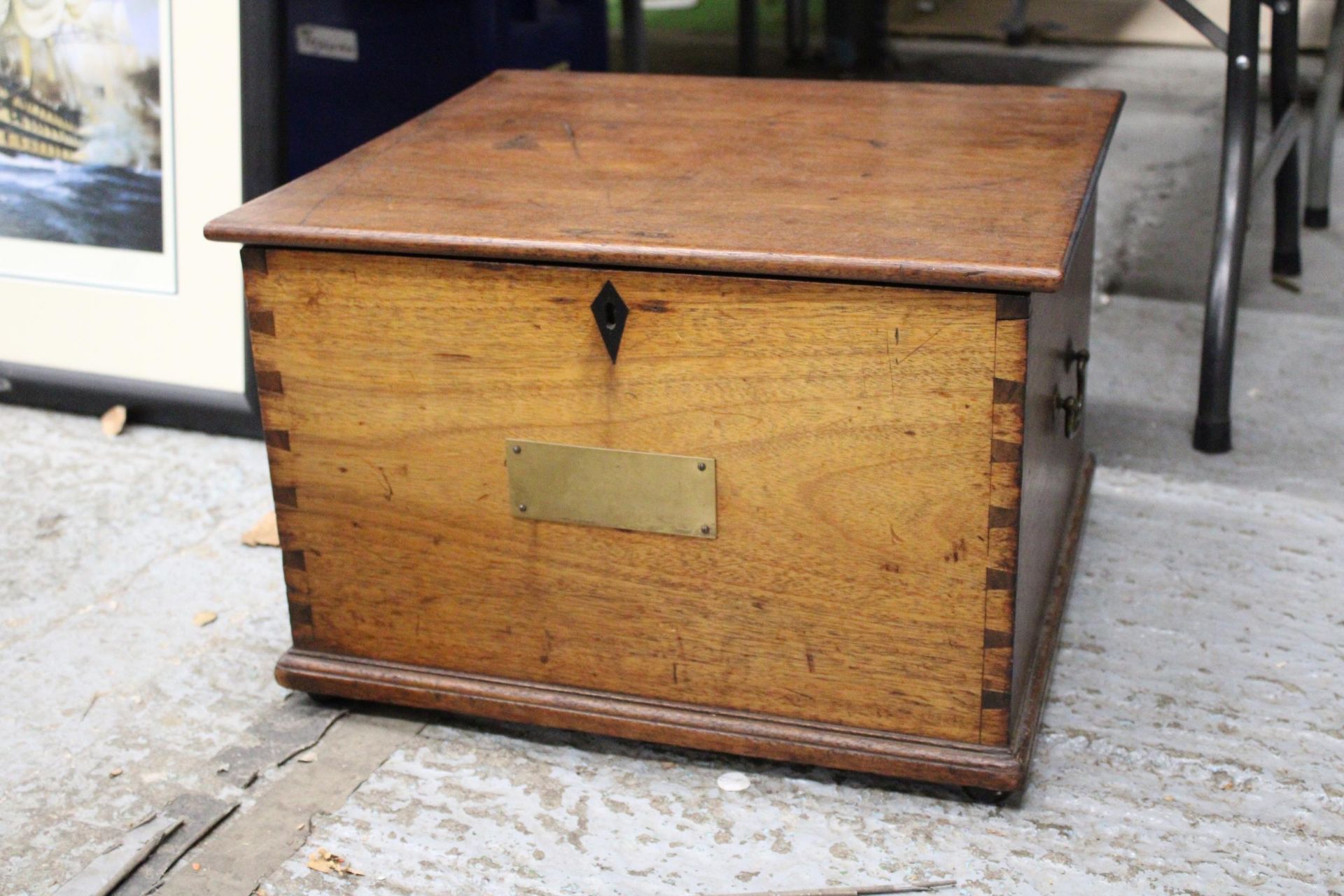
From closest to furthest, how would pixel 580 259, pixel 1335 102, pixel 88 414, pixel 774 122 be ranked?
1. pixel 580 259
2. pixel 774 122
3. pixel 88 414
4. pixel 1335 102

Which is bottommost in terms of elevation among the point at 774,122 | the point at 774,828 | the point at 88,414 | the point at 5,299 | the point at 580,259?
the point at 774,828

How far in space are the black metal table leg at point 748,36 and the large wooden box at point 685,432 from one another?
241 centimetres

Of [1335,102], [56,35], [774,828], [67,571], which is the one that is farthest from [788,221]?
[1335,102]

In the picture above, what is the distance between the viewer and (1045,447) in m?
1.56

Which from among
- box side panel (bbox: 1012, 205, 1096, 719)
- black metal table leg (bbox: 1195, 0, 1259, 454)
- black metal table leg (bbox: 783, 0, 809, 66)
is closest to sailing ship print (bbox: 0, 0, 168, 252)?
box side panel (bbox: 1012, 205, 1096, 719)

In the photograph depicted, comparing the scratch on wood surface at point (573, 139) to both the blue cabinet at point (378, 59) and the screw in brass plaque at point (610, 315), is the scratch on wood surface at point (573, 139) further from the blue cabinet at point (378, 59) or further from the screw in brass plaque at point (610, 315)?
the blue cabinet at point (378, 59)

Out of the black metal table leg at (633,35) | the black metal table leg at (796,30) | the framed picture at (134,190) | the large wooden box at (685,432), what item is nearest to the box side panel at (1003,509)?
the large wooden box at (685,432)

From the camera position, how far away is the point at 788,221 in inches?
54.9

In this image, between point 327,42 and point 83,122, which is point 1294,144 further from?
point 83,122

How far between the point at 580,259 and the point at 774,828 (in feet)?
1.86

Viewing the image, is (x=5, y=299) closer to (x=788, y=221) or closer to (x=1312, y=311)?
(x=788, y=221)

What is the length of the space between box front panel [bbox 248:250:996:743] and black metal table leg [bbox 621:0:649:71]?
2.03m

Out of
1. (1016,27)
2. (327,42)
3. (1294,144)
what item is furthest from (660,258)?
(1016,27)

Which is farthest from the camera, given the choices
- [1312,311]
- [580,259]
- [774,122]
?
[1312,311]
